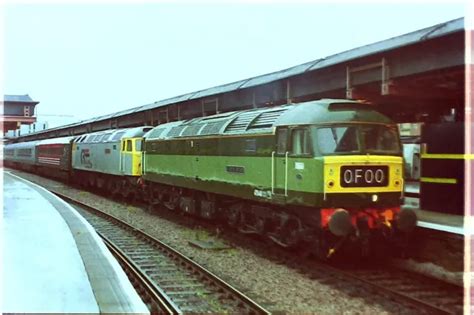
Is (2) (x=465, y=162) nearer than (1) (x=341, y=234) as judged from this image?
No

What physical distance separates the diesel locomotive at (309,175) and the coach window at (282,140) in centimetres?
2

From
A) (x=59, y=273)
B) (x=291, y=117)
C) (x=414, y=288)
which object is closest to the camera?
(x=59, y=273)

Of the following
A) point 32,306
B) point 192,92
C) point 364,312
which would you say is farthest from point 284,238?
point 192,92

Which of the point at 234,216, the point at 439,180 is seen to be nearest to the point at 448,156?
the point at 439,180

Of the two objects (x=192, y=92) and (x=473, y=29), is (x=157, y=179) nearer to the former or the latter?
(x=192, y=92)

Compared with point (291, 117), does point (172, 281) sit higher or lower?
lower

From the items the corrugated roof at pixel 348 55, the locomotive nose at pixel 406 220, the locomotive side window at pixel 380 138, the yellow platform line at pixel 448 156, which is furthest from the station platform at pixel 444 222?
the corrugated roof at pixel 348 55

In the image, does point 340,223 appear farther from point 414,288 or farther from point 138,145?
point 138,145

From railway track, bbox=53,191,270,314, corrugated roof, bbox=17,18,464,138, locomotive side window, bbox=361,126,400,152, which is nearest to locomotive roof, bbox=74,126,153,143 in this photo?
corrugated roof, bbox=17,18,464,138

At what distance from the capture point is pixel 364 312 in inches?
307

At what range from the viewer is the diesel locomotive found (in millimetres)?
9766

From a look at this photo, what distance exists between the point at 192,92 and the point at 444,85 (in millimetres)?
12704

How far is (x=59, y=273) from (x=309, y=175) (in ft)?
15.8

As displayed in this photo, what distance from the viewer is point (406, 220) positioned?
1011cm
